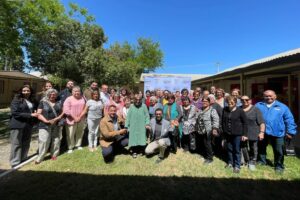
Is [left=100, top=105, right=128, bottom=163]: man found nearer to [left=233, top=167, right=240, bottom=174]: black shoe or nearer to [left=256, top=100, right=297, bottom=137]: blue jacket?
[left=233, top=167, right=240, bottom=174]: black shoe

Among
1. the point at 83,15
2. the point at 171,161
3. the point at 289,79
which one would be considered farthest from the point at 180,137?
the point at 83,15

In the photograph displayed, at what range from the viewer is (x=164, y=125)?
4988mm

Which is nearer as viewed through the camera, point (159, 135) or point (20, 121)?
point (20, 121)

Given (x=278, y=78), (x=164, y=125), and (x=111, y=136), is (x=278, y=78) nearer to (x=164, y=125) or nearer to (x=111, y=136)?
(x=164, y=125)

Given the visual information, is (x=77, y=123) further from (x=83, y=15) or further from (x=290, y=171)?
(x=83, y=15)

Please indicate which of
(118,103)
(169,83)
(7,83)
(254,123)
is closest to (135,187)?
(254,123)

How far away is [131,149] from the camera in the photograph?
519 cm

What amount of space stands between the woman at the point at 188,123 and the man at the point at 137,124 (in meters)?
0.94

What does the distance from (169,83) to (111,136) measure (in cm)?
700

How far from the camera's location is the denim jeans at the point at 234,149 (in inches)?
156

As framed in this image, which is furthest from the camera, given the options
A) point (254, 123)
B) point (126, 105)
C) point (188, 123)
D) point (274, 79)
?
point (274, 79)

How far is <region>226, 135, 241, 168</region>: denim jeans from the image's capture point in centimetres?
396

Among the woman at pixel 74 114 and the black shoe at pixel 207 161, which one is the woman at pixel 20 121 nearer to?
the woman at pixel 74 114

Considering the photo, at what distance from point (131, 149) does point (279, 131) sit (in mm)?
3355
